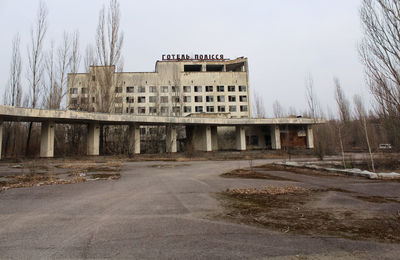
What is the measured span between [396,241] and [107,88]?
93.6ft

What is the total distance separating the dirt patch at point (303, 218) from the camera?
10.6 feet

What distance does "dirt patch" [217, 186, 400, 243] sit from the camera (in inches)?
127

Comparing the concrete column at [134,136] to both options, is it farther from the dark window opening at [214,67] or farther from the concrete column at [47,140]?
the dark window opening at [214,67]

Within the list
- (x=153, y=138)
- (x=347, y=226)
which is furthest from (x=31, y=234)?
(x=153, y=138)

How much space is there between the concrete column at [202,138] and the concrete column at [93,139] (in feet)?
41.9

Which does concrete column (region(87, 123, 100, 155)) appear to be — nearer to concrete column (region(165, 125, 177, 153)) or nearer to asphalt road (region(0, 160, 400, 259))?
concrete column (region(165, 125, 177, 153))

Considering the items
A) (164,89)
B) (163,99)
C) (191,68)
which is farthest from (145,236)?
(191,68)

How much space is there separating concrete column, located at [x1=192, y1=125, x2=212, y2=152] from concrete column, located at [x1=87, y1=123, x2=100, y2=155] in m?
12.8

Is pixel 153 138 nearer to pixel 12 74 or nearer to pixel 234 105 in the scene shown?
pixel 12 74

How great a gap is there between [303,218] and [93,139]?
83.7 feet

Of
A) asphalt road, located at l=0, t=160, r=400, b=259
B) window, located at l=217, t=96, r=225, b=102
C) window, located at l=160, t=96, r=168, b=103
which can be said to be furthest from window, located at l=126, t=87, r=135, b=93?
asphalt road, located at l=0, t=160, r=400, b=259

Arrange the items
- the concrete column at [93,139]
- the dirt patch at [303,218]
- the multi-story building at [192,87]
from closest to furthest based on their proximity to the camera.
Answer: the dirt patch at [303,218], the concrete column at [93,139], the multi-story building at [192,87]

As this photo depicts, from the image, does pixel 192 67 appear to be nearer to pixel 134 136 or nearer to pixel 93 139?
pixel 134 136

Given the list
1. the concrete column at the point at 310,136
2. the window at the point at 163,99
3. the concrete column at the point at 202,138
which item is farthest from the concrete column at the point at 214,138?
the window at the point at 163,99
